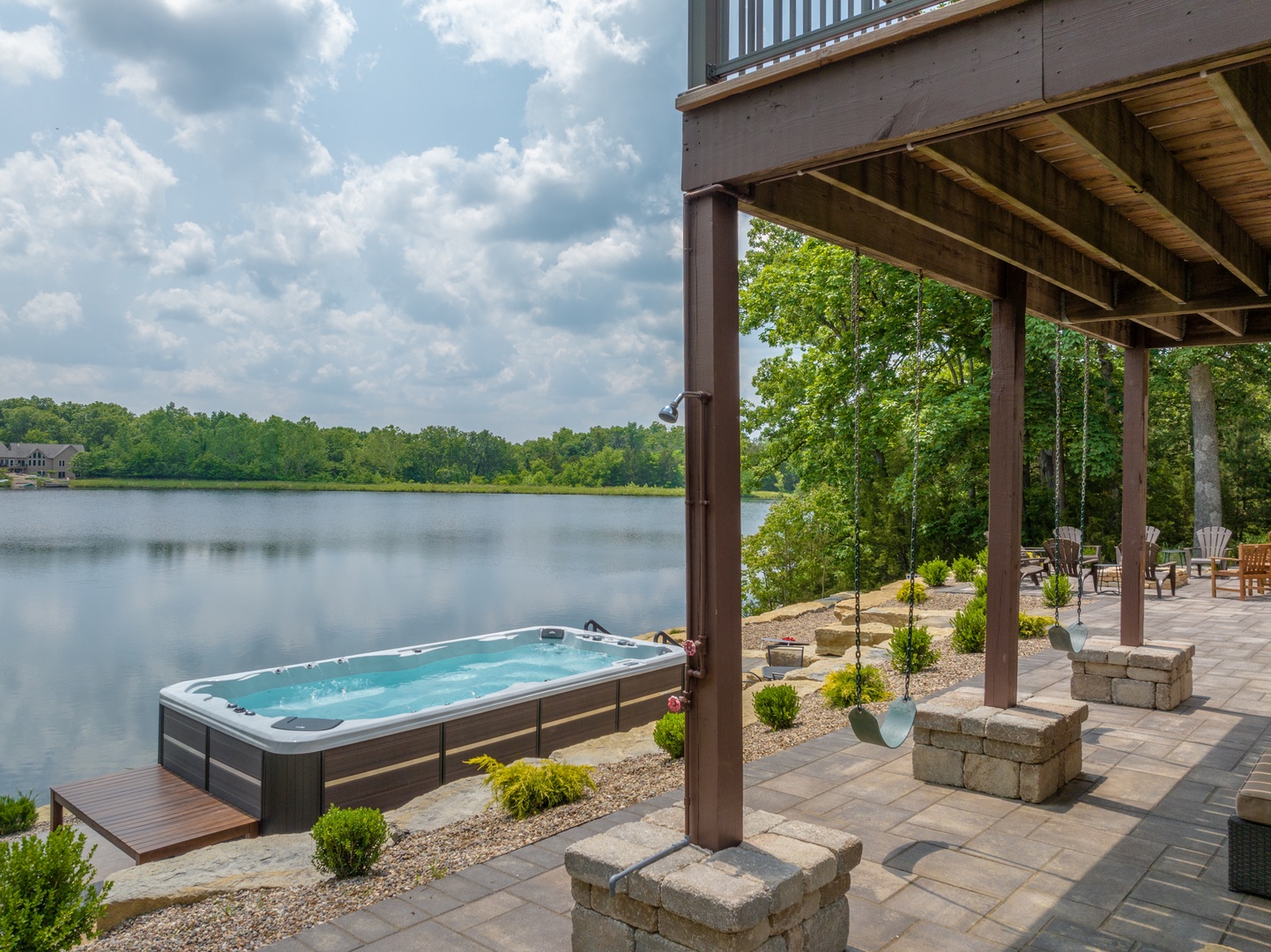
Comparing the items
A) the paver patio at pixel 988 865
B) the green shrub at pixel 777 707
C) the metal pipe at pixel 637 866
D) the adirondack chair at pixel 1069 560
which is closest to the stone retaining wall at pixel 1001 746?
the paver patio at pixel 988 865

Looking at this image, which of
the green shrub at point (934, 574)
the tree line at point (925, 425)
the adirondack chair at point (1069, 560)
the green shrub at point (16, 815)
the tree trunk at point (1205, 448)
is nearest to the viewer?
the green shrub at point (16, 815)

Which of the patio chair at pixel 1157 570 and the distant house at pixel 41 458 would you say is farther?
the distant house at pixel 41 458

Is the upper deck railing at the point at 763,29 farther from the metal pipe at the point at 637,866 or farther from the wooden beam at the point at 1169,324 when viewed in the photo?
the wooden beam at the point at 1169,324

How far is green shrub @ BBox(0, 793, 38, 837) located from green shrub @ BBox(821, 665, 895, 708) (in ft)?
20.0

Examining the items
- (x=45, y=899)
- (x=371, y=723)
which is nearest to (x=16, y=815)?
(x=371, y=723)

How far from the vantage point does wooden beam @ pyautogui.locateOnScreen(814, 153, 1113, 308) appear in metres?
2.73

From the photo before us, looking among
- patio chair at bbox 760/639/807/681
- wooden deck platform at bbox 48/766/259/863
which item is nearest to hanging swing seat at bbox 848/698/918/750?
wooden deck platform at bbox 48/766/259/863

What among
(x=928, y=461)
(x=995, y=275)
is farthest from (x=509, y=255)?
(x=995, y=275)

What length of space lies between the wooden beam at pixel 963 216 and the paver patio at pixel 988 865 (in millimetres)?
2349

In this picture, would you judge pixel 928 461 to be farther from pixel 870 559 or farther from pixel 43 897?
pixel 43 897

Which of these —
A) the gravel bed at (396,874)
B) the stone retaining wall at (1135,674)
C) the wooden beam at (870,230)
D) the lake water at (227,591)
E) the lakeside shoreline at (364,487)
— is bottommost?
the lake water at (227,591)

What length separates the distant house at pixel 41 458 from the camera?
3541 cm

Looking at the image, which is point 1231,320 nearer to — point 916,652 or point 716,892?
point 916,652

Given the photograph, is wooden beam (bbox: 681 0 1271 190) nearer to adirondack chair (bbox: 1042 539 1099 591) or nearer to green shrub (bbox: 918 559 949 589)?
adirondack chair (bbox: 1042 539 1099 591)
